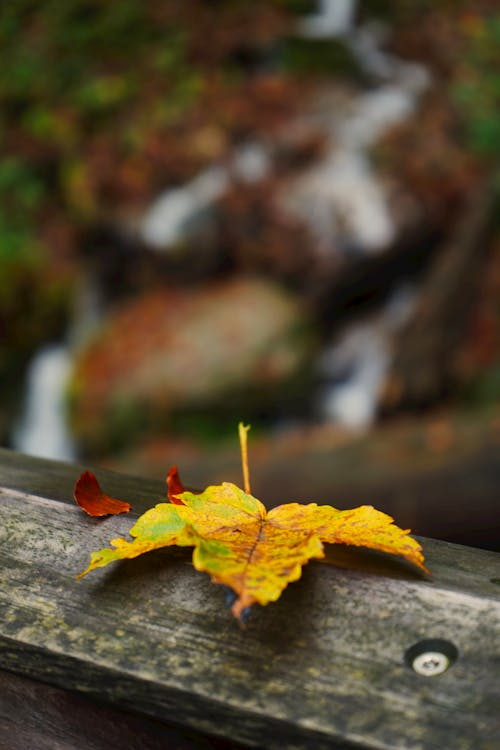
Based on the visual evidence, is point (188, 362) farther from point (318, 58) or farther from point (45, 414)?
point (318, 58)

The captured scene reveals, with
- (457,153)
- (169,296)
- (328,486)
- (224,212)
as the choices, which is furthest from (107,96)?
(328,486)

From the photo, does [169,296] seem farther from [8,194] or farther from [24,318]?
[8,194]

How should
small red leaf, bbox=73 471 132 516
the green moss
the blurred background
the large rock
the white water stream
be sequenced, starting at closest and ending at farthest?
small red leaf, bbox=73 471 132 516
the blurred background
the large rock
the white water stream
the green moss

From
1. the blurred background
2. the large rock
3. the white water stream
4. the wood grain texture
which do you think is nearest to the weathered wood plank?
the wood grain texture

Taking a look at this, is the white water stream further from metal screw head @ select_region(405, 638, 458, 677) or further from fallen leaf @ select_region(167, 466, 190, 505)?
metal screw head @ select_region(405, 638, 458, 677)

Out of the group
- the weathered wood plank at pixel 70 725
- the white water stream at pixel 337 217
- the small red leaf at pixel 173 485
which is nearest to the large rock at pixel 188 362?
the white water stream at pixel 337 217

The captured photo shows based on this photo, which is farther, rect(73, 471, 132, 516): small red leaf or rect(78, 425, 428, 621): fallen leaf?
rect(73, 471, 132, 516): small red leaf

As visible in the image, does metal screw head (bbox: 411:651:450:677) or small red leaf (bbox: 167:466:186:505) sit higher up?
small red leaf (bbox: 167:466:186:505)
